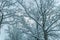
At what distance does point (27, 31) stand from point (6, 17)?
7.62ft

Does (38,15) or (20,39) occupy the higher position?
(20,39)

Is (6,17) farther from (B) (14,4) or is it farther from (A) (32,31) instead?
(A) (32,31)

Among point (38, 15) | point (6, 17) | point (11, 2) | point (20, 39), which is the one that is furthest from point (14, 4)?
point (20, 39)

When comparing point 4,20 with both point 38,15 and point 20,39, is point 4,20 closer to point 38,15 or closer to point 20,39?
point 38,15

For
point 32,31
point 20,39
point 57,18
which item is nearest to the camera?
point 57,18

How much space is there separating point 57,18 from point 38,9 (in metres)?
1.86

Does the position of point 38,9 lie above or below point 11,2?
below

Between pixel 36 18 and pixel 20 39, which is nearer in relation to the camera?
pixel 36 18

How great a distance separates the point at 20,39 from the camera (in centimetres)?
2812

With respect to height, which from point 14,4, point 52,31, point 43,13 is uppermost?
point 14,4

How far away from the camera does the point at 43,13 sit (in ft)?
55.2

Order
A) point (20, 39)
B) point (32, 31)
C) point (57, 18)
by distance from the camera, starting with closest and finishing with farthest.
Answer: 1. point (57, 18)
2. point (32, 31)
3. point (20, 39)

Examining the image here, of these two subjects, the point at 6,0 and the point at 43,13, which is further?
the point at 6,0

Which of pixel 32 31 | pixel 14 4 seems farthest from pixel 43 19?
pixel 14 4
